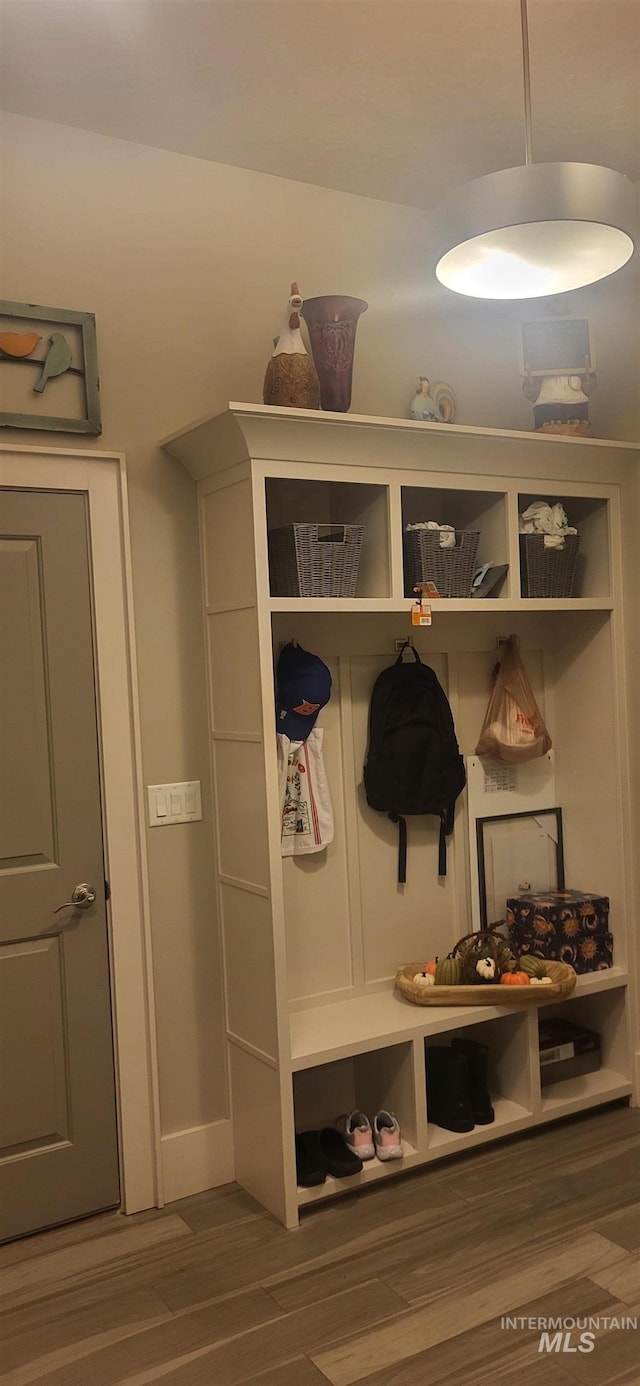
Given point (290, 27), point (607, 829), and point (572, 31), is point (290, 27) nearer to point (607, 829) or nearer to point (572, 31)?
point (572, 31)

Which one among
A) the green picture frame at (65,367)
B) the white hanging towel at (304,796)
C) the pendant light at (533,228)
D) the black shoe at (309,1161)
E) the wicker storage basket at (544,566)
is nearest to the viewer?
the pendant light at (533,228)

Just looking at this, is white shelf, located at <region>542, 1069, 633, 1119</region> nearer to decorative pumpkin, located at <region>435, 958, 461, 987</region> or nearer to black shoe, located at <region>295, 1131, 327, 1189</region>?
decorative pumpkin, located at <region>435, 958, 461, 987</region>

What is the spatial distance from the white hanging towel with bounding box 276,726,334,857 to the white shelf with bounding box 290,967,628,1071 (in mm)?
479

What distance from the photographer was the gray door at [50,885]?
8.77 feet

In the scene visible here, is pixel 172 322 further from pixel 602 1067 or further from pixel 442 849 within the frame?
pixel 602 1067

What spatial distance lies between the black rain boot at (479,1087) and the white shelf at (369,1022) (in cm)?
17

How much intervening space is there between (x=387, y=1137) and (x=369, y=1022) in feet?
1.01

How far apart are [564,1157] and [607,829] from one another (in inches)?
39.7

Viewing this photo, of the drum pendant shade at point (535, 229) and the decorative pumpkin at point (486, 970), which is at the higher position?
the drum pendant shade at point (535, 229)

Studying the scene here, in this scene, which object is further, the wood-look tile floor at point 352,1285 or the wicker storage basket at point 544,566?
the wicker storage basket at point 544,566

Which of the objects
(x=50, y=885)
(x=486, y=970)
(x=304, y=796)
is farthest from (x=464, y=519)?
(x=50, y=885)

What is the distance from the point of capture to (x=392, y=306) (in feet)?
10.8

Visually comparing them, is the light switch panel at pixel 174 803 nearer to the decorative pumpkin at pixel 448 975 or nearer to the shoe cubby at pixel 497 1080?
the decorative pumpkin at pixel 448 975

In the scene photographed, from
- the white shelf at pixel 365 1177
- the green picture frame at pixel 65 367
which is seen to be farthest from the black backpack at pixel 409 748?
the green picture frame at pixel 65 367
